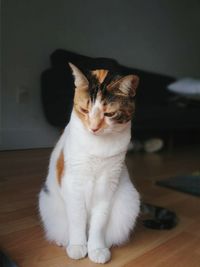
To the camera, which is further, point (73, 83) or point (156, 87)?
point (156, 87)

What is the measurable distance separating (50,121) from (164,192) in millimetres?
829

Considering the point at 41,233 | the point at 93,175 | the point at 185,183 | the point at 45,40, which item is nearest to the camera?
the point at 45,40

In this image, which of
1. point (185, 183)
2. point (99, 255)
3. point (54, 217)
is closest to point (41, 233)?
point (54, 217)

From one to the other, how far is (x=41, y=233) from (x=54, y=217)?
0.09m

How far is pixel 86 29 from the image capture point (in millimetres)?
614

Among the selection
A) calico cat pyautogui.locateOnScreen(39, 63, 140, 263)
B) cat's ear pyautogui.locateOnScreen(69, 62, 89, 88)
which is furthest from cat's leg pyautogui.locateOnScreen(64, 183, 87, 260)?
cat's ear pyautogui.locateOnScreen(69, 62, 89, 88)

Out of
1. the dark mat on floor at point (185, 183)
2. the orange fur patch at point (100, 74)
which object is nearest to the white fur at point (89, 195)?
the orange fur patch at point (100, 74)

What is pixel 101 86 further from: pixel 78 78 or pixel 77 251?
pixel 77 251

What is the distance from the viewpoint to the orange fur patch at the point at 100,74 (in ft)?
2.08

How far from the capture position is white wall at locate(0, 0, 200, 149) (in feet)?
1.87

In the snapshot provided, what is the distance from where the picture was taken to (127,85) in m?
0.64

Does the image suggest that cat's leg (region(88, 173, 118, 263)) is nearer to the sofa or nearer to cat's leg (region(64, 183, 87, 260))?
cat's leg (region(64, 183, 87, 260))

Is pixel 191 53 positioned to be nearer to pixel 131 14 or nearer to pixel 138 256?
pixel 131 14

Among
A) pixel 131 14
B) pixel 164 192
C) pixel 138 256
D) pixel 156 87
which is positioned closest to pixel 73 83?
pixel 131 14
